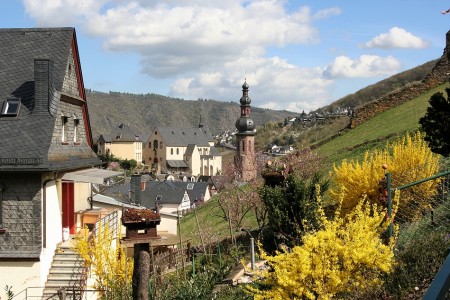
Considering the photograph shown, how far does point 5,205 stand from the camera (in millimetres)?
16156

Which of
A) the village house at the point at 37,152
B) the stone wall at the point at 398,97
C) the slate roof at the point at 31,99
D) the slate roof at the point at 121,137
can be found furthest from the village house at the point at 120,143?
the village house at the point at 37,152

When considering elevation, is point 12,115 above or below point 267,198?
above

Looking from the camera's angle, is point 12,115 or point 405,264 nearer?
point 405,264

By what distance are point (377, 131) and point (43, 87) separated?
17.8m

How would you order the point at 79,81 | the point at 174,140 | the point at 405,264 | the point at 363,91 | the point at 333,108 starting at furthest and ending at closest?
the point at 174,140 → the point at 333,108 → the point at 363,91 → the point at 79,81 → the point at 405,264

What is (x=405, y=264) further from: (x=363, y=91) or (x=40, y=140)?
(x=363, y=91)

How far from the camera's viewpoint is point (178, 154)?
14762cm

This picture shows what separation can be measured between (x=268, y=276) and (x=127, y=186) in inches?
2449

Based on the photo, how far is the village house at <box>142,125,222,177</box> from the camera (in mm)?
145125

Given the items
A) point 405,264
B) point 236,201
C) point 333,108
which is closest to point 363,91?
point 333,108

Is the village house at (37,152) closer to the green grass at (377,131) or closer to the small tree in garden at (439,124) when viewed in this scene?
the small tree in garden at (439,124)

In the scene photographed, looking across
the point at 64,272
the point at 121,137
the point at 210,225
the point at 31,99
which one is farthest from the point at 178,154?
the point at 64,272

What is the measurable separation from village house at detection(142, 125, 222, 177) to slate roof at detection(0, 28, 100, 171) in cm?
12182

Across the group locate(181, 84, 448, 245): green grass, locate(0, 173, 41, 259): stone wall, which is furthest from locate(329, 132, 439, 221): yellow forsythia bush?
locate(0, 173, 41, 259): stone wall
